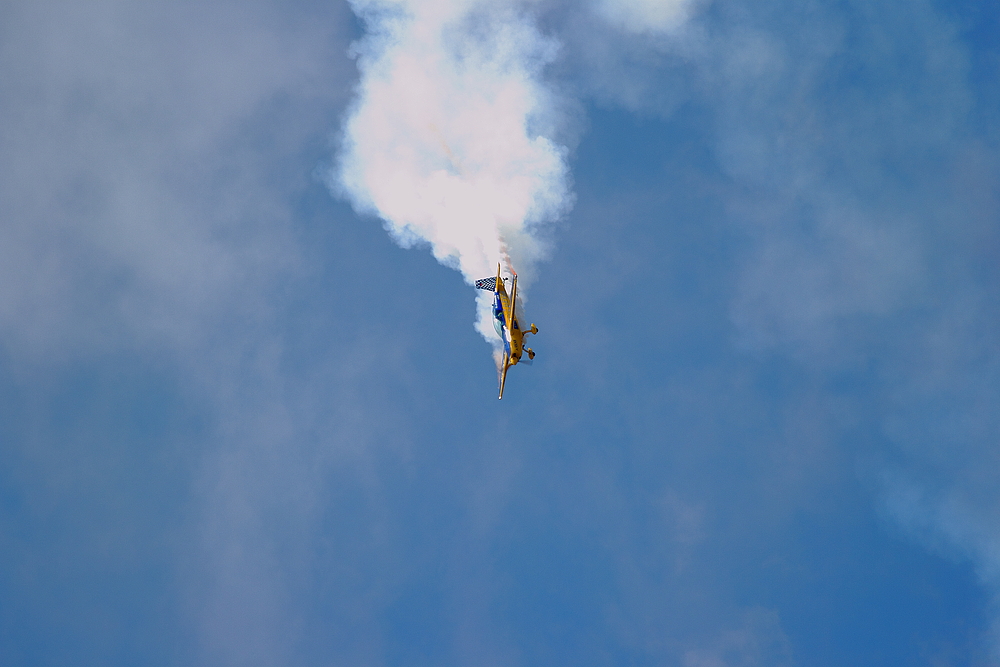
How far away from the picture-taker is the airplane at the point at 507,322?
59.2 meters

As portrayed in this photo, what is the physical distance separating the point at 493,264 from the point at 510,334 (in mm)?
5545

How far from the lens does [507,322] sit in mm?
59281

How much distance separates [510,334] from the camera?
59.3 m

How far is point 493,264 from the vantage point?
6144 cm

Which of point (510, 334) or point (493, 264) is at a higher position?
point (493, 264)

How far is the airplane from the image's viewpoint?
5919cm
